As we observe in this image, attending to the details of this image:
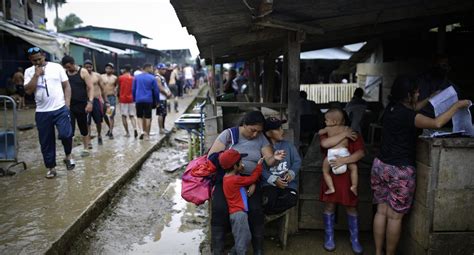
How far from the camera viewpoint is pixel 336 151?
3951mm

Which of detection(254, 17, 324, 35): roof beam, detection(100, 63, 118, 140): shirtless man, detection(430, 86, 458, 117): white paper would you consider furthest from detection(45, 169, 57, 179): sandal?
detection(430, 86, 458, 117): white paper

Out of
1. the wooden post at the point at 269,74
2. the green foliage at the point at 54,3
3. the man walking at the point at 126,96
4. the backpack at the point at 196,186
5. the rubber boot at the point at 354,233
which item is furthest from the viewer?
the green foliage at the point at 54,3

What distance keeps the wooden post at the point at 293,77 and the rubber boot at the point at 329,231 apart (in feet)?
3.34

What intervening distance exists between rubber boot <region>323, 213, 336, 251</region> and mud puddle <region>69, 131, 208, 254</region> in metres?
1.45

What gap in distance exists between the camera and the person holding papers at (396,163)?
354cm

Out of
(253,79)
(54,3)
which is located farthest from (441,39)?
(54,3)

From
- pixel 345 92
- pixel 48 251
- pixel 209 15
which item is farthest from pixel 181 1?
pixel 345 92

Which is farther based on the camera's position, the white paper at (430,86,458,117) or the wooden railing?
the wooden railing

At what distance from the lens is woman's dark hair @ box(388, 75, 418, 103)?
3.53 m

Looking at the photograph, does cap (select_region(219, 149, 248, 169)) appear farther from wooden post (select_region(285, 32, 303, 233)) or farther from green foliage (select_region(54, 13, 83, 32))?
green foliage (select_region(54, 13, 83, 32))

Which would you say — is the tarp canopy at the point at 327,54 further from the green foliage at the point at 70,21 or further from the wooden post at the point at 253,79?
the green foliage at the point at 70,21

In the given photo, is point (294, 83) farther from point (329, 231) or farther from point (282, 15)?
point (329, 231)

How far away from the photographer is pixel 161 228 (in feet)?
16.5

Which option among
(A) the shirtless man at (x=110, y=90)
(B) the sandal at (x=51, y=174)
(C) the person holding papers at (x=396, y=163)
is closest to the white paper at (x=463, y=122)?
(C) the person holding papers at (x=396, y=163)
